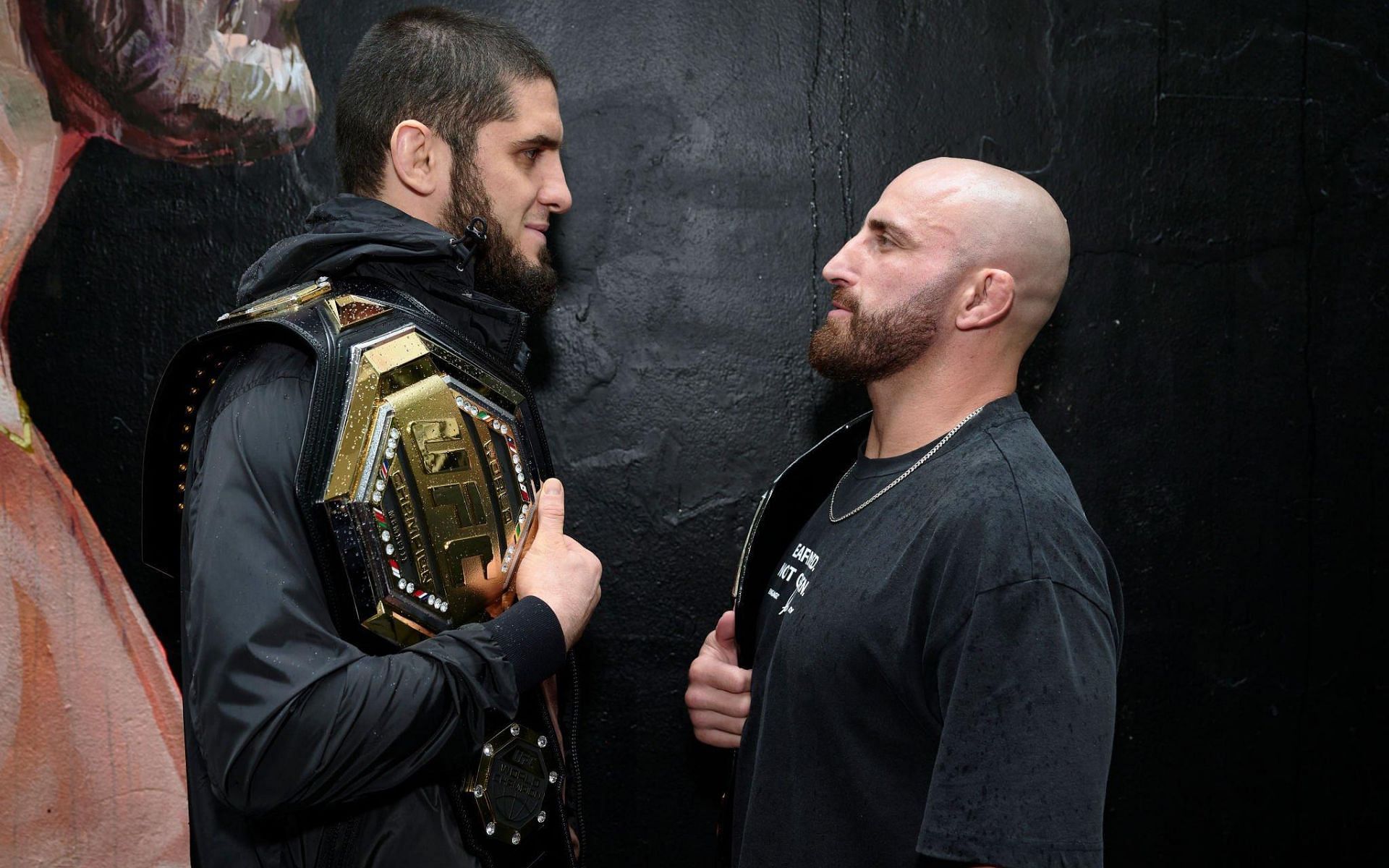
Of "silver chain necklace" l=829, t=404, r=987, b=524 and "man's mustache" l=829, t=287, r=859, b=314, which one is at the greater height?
"man's mustache" l=829, t=287, r=859, b=314

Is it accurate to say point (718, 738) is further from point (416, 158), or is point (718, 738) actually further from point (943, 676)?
point (416, 158)

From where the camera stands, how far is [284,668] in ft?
3.96

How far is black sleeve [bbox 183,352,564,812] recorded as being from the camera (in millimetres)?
1207

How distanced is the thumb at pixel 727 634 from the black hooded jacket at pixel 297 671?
1.70 ft

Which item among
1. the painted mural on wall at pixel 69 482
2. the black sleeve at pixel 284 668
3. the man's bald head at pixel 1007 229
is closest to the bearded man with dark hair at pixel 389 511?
the black sleeve at pixel 284 668

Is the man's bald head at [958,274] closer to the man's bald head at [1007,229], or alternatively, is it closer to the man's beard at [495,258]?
the man's bald head at [1007,229]

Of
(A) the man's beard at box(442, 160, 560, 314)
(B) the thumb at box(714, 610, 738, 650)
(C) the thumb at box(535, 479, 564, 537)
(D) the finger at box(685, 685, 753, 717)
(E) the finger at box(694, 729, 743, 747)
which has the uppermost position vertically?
(A) the man's beard at box(442, 160, 560, 314)

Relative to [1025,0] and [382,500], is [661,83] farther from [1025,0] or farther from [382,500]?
[382,500]

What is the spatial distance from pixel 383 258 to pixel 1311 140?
7.41ft

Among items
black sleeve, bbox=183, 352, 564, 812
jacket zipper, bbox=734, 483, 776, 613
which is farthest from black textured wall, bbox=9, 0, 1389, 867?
black sleeve, bbox=183, 352, 564, 812

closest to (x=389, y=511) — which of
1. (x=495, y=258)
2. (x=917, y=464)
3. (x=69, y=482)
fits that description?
(x=495, y=258)

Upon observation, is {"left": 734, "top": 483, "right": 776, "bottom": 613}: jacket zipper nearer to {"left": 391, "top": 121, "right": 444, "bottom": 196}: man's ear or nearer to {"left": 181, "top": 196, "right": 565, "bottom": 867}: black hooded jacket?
{"left": 181, "top": 196, "right": 565, "bottom": 867}: black hooded jacket

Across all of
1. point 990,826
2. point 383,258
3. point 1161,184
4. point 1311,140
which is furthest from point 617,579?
point 1311,140

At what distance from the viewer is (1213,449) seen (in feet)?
8.15
